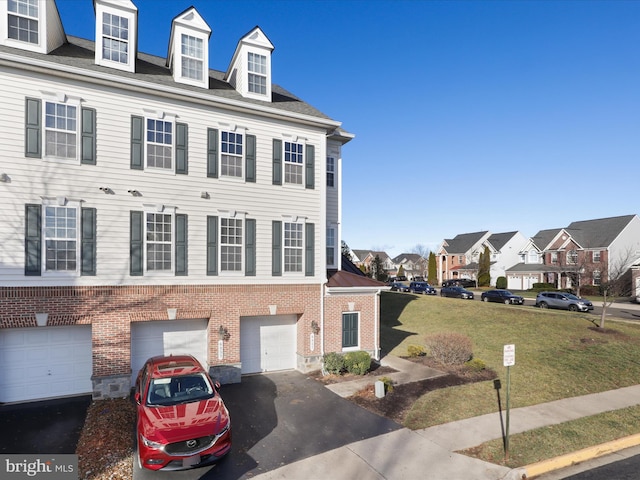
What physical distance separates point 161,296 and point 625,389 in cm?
1720

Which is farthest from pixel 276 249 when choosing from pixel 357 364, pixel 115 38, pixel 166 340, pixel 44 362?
pixel 115 38

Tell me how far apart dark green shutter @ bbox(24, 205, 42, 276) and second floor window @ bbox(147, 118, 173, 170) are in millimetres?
3824

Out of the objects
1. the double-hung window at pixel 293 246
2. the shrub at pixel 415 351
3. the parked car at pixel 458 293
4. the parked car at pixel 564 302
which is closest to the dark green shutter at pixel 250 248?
the double-hung window at pixel 293 246

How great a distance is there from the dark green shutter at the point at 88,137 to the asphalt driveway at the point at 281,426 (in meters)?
9.28

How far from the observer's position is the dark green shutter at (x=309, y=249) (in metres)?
16.1

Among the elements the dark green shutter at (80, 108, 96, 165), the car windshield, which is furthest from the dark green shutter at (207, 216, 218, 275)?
the car windshield

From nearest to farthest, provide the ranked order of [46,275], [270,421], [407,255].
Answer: [270,421] → [46,275] → [407,255]

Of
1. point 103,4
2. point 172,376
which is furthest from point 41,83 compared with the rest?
point 172,376

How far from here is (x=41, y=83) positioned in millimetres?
12078

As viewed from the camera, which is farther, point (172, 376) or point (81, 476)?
point (172, 376)

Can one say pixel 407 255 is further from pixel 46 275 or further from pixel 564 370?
pixel 46 275

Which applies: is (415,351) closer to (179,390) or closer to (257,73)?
(179,390)

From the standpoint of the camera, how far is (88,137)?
12.6m

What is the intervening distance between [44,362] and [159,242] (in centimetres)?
532
